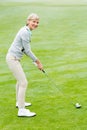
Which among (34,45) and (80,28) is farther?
(80,28)

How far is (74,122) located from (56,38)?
1365 centimetres

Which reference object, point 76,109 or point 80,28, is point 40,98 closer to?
point 76,109

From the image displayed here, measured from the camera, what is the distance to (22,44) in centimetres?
934

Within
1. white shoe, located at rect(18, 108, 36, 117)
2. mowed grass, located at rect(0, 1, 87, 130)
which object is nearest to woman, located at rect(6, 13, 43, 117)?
white shoe, located at rect(18, 108, 36, 117)

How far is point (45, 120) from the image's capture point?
30.7 feet

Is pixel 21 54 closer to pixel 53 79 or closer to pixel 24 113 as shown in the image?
pixel 24 113

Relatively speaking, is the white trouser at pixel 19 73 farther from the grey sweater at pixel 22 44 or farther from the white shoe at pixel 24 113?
the white shoe at pixel 24 113

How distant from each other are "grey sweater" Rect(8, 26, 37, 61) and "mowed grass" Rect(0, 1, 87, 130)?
64.3 inches

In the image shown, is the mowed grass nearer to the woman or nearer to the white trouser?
the woman

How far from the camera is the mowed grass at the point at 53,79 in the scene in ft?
30.6

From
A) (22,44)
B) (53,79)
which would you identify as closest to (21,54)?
(22,44)

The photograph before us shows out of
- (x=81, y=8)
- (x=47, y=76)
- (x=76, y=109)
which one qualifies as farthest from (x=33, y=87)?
(x=81, y=8)

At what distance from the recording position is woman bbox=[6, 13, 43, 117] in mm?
9227

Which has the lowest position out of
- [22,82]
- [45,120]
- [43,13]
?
[45,120]
